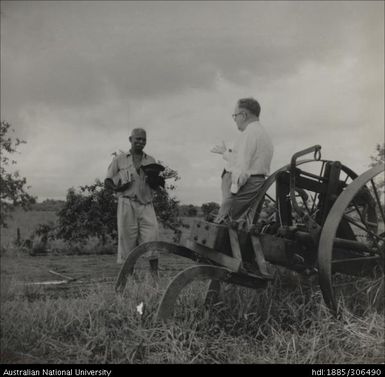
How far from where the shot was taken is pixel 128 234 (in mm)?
6871

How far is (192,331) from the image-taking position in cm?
383

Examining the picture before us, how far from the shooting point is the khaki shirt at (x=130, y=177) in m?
6.80

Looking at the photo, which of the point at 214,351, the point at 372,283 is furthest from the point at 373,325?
the point at 214,351

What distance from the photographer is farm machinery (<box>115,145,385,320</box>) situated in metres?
4.21

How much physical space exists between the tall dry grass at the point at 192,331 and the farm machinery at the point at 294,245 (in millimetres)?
225

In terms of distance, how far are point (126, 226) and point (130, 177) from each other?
66cm

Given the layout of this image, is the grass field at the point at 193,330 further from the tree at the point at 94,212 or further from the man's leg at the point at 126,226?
the tree at the point at 94,212

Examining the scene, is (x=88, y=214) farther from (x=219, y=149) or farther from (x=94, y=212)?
(x=219, y=149)

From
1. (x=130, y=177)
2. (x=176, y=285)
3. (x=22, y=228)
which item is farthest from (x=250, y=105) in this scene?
(x=22, y=228)

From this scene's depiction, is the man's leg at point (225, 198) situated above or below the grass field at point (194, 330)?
above

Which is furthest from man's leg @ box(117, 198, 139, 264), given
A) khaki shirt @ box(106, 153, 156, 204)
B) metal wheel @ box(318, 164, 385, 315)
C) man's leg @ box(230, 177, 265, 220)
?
metal wheel @ box(318, 164, 385, 315)

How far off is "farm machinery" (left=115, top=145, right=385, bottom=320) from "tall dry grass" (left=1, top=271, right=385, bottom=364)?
225 millimetres

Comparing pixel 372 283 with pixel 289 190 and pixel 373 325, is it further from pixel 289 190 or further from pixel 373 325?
pixel 289 190

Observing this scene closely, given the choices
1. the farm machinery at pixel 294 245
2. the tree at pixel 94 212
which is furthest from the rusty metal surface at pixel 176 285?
the tree at pixel 94 212
